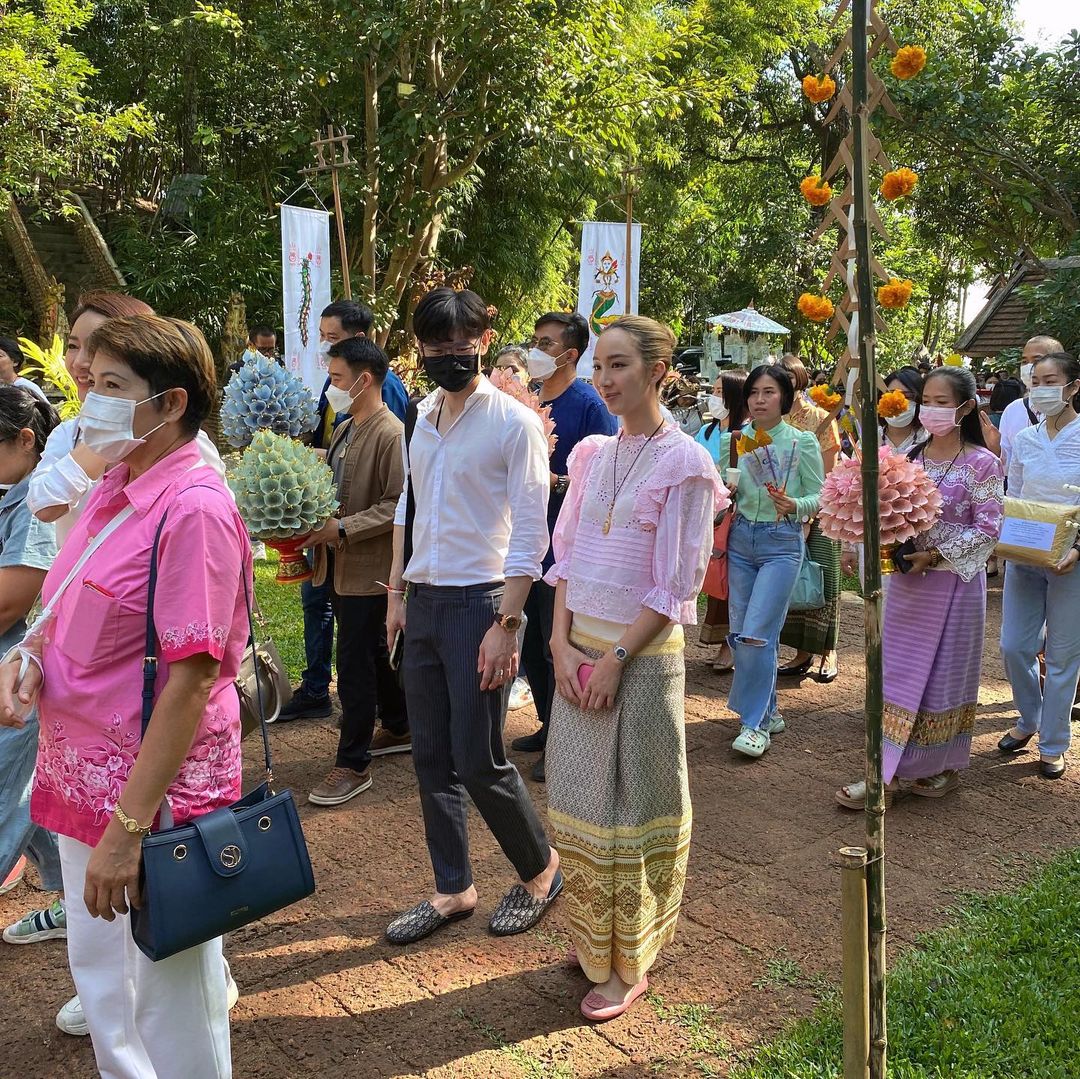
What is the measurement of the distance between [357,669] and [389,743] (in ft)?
2.72

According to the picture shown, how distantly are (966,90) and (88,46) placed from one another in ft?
42.7

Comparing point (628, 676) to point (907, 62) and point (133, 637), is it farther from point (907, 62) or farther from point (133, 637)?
point (907, 62)

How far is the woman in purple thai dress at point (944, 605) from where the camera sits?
15.5 ft

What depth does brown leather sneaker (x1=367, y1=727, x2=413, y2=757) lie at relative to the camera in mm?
5375

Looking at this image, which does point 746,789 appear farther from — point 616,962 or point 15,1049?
point 15,1049

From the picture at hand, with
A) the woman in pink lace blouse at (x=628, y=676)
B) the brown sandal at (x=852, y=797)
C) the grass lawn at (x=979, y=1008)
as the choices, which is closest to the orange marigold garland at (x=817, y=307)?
the woman in pink lace blouse at (x=628, y=676)

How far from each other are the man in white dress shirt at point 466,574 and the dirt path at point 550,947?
276 mm

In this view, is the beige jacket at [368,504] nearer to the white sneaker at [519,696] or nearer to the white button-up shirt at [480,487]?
the white button-up shirt at [480,487]

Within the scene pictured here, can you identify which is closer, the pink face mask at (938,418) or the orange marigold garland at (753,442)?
the pink face mask at (938,418)

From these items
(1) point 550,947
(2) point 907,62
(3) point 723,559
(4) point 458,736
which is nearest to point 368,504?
(4) point 458,736

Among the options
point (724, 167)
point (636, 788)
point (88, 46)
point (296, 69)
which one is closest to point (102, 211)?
point (88, 46)

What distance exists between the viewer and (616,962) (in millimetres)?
3229

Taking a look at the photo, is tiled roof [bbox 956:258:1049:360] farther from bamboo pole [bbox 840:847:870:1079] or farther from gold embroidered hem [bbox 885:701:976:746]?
bamboo pole [bbox 840:847:870:1079]

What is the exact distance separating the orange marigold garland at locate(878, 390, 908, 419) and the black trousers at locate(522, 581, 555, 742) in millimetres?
3183
